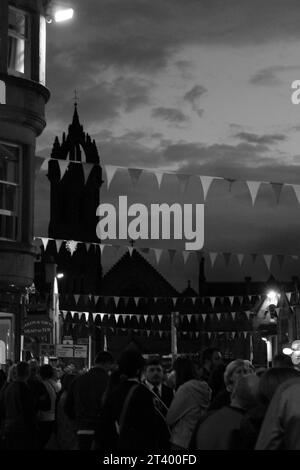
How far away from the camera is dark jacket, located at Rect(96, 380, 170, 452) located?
8.36 metres

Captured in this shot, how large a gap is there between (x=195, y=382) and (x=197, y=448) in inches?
123

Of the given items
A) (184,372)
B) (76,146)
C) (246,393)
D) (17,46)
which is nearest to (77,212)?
(76,146)

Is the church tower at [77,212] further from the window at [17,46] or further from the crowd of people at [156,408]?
the crowd of people at [156,408]

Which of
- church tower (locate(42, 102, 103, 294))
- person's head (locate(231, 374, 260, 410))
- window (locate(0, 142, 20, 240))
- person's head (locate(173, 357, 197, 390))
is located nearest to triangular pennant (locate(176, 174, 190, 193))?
window (locate(0, 142, 20, 240))

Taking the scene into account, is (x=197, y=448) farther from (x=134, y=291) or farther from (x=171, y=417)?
(x=134, y=291)

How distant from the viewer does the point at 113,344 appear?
144 metres

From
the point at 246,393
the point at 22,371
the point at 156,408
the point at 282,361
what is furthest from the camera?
the point at 22,371

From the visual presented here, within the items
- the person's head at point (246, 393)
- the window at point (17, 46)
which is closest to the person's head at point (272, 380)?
the person's head at point (246, 393)

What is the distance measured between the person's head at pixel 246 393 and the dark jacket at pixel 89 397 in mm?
4587

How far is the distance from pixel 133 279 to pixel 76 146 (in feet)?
88.1

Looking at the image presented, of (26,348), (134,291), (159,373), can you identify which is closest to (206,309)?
(134,291)

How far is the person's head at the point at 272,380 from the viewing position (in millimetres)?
6863

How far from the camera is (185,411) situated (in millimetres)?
9984

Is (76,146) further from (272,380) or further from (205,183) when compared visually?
(272,380)
